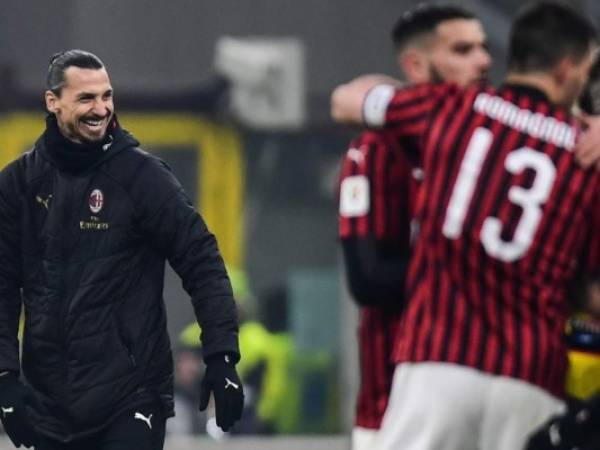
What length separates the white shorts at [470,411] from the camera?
5.83 m

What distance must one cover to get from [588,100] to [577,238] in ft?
3.12

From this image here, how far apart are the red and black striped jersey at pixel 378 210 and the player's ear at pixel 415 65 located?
280 millimetres

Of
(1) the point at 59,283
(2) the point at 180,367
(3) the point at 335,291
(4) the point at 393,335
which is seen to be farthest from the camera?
(3) the point at 335,291

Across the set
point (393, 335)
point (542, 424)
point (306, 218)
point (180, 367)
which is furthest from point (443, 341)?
point (306, 218)

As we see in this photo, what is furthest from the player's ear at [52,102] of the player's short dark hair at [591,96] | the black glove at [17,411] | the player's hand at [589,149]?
the player's hand at [589,149]

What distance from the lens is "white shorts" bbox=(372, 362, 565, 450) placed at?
5828 mm

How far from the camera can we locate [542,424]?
582cm

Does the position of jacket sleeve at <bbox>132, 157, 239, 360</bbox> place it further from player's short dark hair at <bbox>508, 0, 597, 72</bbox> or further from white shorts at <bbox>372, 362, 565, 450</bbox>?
player's short dark hair at <bbox>508, 0, 597, 72</bbox>

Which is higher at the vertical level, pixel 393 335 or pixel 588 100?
pixel 588 100

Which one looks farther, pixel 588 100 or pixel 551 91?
pixel 588 100

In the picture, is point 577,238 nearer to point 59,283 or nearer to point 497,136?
point 497,136

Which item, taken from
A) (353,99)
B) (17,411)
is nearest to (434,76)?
(353,99)

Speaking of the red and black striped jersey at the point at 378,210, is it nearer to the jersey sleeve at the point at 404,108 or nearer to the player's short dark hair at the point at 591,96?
the jersey sleeve at the point at 404,108

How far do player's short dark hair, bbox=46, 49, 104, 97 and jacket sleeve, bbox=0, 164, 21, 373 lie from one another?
0.91 feet
